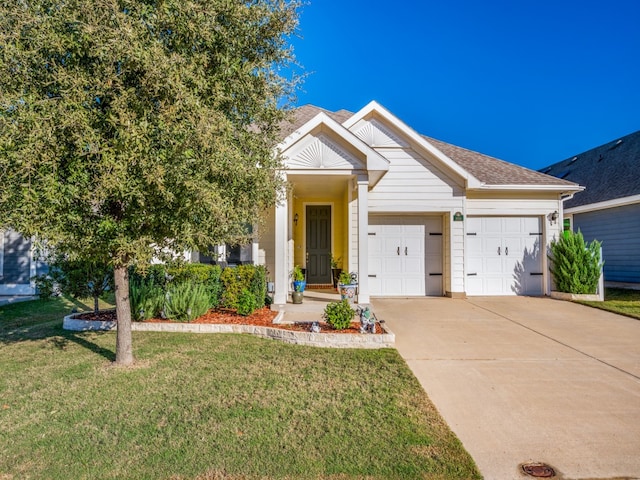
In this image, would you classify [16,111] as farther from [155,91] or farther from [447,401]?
[447,401]

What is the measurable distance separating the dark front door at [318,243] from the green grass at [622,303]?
683 cm

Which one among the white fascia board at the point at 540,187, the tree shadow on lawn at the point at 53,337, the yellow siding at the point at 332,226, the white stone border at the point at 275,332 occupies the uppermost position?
the white fascia board at the point at 540,187

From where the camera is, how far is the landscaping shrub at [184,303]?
6.95 meters

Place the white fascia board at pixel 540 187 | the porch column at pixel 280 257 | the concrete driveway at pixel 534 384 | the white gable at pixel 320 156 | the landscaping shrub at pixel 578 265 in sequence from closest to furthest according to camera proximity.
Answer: the concrete driveway at pixel 534 384 < the porch column at pixel 280 257 < the white gable at pixel 320 156 < the landscaping shrub at pixel 578 265 < the white fascia board at pixel 540 187

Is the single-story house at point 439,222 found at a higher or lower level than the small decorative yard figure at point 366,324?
higher

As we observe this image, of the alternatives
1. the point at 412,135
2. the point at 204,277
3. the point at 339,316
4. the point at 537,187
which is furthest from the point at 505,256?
the point at 204,277

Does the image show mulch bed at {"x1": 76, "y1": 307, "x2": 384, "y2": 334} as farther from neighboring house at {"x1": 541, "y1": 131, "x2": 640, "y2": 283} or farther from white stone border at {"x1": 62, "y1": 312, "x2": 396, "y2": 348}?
neighboring house at {"x1": 541, "y1": 131, "x2": 640, "y2": 283}

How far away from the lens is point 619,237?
13188 mm

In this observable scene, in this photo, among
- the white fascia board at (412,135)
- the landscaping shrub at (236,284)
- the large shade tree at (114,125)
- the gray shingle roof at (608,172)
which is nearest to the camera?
the large shade tree at (114,125)

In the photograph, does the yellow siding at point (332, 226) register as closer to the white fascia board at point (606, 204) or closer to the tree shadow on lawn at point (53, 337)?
the tree shadow on lawn at point (53, 337)

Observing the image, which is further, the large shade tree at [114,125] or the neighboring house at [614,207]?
the neighboring house at [614,207]

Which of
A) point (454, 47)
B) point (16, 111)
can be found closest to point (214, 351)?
point (16, 111)

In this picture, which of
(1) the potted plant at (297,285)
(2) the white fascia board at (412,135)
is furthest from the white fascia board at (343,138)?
(1) the potted plant at (297,285)

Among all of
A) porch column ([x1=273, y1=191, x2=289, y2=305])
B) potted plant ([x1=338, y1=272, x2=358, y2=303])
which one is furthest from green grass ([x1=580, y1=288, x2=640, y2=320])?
porch column ([x1=273, y1=191, x2=289, y2=305])
